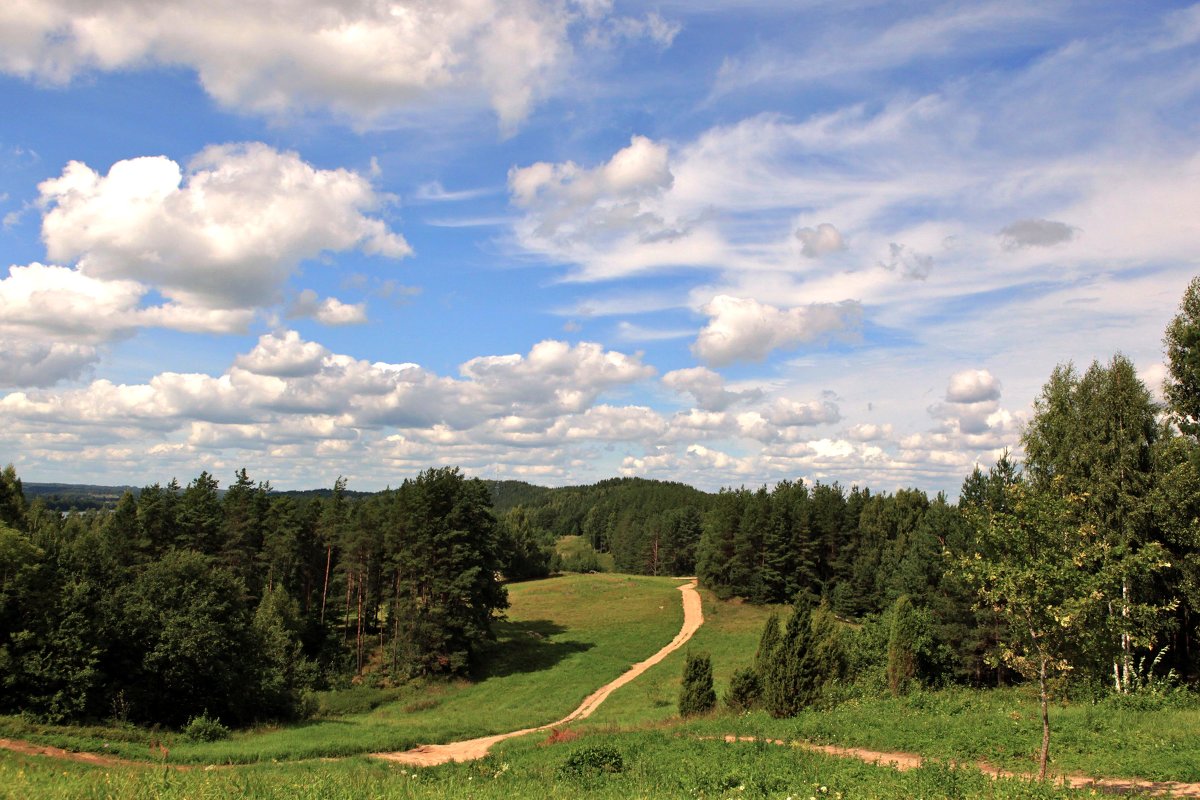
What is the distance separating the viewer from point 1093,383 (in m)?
30.7

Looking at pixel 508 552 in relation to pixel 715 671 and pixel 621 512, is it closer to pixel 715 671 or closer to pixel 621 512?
pixel 715 671

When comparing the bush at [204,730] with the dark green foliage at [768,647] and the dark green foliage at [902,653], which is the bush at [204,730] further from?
the dark green foliage at [902,653]

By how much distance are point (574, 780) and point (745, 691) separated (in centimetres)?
1814

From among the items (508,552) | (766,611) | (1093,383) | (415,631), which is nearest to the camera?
A: (1093,383)

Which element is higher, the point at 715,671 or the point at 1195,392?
the point at 1195,392

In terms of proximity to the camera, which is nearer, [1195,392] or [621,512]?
[1195,392]

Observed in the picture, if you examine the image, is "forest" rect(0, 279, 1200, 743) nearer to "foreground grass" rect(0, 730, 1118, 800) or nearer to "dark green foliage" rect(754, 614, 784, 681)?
"dark green foliage" rect(754, 614, 784, 681)

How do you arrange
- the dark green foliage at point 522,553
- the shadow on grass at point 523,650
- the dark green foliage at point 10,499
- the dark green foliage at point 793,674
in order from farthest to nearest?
1. the dark green foliage at point 522,553
2. the shadow on grass at point 523,650
3. the dark green foliage at point 10,499
4. the dark green foliage at point 793,674

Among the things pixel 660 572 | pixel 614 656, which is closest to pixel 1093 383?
pixel 614 656

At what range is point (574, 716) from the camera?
40000 millimetres

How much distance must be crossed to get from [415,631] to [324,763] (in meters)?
27.8

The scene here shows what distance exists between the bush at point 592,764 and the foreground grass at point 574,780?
0.45ft

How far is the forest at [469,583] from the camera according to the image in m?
15.5

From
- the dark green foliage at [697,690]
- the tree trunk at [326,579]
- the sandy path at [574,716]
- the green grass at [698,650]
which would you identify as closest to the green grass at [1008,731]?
the dark green foliage at [697,690]
